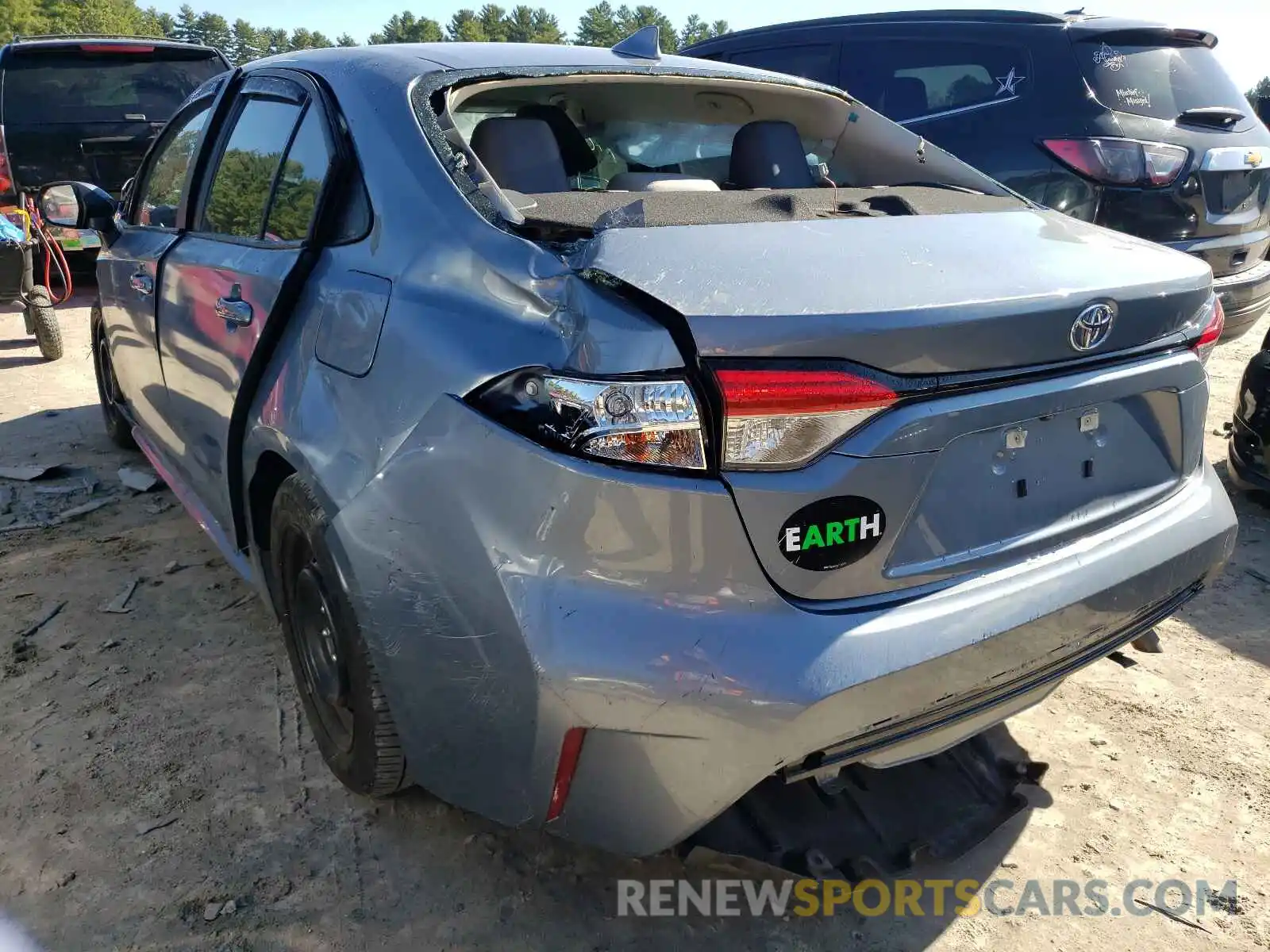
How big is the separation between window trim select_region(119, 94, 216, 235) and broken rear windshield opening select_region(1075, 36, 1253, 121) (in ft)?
12.7

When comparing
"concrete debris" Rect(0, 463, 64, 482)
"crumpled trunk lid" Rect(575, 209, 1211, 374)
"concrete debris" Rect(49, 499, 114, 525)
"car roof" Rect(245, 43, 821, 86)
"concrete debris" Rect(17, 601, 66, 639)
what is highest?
"car roof" Rect(245, 43, 821, 86)

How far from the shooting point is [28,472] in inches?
173

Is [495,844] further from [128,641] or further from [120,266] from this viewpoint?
[120,266]

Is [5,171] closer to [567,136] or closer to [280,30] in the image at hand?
[567,136]

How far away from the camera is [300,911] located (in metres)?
1.97

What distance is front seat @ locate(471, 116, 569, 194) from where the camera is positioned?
235 cm

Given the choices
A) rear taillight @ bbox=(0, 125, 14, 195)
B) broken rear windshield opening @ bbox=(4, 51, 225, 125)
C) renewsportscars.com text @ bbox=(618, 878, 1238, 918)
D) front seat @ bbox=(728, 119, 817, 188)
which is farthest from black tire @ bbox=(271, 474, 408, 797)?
broken rear windshield opening @ bbox=(4, 51, 225, 125)

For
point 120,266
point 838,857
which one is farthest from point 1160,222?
point 120,266

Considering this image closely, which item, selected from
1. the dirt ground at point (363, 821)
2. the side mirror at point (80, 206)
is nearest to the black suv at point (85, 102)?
the side mirror at point (80, 206)

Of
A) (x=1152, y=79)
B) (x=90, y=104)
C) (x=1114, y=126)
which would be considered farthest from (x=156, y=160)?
(x=90, y=104)

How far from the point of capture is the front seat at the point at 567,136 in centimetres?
287

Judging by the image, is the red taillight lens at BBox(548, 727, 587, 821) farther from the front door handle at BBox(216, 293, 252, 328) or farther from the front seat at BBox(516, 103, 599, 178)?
the front seat at BBox(516, 103, 599, 178)

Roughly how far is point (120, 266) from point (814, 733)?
3217mm

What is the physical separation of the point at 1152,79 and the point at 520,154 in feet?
12.1
